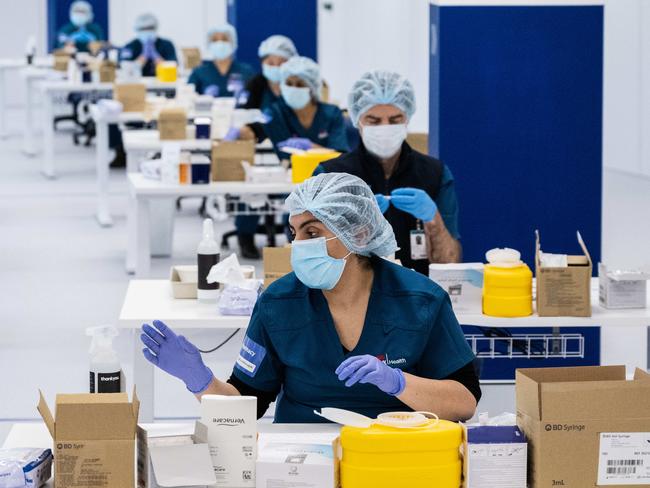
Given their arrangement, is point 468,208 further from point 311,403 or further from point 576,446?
point 576,446

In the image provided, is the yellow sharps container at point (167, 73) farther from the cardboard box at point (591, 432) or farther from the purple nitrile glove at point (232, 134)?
the cardboard box at point (591, 432)

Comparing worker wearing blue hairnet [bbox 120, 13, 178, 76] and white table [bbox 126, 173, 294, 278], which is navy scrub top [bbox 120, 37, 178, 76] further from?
white table [bbox 126, 173, 294, 278]

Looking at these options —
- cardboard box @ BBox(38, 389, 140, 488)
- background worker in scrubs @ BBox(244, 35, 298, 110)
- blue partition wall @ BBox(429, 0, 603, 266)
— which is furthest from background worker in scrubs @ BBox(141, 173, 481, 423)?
background worker in scrubs @ BBox(244, 35, 298, 110)

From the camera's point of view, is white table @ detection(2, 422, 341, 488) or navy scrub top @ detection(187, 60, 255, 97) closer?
white table @ detection(2, 422, 341, 488)

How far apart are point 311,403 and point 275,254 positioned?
1275mm

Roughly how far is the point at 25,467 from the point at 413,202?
88.2 inches

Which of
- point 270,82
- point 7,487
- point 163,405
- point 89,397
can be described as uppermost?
point 270,82

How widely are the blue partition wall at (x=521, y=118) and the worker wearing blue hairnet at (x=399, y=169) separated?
1.97 ft

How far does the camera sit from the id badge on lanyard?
15.4 ft

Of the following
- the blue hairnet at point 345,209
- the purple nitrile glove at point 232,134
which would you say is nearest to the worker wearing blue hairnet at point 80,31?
the purple nitrile glove at point 232,134

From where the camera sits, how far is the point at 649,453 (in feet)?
8.64

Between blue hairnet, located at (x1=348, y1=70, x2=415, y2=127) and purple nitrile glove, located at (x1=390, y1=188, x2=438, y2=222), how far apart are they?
1.58 ft

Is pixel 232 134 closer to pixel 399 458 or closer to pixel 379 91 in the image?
pixel 379 91

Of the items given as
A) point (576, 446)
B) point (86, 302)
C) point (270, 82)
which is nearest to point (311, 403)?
point (576, 446)
